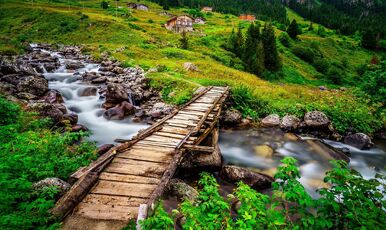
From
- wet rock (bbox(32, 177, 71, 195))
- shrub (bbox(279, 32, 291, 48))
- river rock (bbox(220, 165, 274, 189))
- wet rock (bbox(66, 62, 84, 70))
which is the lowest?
river rock (bbox(220, 165, 274, 189))

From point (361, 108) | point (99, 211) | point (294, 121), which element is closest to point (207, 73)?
point (294, 121)

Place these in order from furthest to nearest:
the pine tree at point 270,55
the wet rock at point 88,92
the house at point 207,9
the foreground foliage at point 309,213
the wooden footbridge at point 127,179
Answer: the house at point 207,9 < the pine tree at point 270,55 < the wet rock at point 88,92 < the wooden footbridge at point 127,179 < the foreground foliage at point 309,213

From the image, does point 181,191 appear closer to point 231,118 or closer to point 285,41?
point 231,118

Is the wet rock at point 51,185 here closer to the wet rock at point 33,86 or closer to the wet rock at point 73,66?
the wet rock at point 33,86

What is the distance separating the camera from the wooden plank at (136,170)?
690 cm

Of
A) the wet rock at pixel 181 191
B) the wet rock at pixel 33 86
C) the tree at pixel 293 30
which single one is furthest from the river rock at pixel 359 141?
the tree at pixel 293 30

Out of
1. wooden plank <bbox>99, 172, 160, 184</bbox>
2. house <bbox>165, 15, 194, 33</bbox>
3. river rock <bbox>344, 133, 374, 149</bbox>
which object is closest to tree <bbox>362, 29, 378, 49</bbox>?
house <bbox>165, 15, 194, 33</bbox>

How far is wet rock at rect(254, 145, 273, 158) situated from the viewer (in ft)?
41.4

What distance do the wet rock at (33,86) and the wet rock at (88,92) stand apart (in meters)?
2.59

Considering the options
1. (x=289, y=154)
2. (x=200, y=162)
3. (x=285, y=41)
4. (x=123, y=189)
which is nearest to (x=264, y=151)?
(x=289, y=154)

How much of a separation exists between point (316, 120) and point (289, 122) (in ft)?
5.42

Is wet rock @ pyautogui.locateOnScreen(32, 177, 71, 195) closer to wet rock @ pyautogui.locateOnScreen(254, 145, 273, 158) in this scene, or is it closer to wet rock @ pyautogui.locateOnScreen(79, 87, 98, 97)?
wet rock @ pyautogui.locateOnScreen(254, 145, 273, 158)

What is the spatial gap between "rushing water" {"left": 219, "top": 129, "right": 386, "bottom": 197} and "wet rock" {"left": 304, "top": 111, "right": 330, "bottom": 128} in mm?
1325

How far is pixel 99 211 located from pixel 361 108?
1897 centimetres
